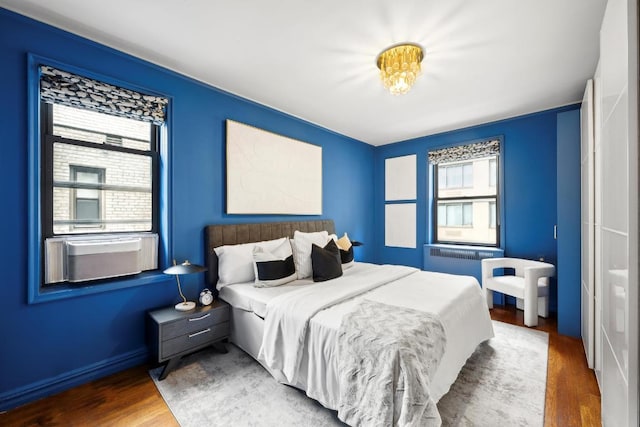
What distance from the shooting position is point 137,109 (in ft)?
7.77

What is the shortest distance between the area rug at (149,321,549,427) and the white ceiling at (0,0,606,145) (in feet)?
8.83

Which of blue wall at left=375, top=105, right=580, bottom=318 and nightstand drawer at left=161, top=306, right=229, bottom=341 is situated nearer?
nightstand drawer at left=161, top=306, right=229, bottom=341

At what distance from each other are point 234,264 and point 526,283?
11.0 ft

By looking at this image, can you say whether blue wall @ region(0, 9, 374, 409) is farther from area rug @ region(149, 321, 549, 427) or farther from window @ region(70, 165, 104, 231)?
area rug @ region(149, 321, 549, 427)

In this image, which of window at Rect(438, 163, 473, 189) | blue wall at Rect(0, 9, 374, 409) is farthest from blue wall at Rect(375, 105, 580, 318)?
blue wall at Rect(0, 9, 374, 409)

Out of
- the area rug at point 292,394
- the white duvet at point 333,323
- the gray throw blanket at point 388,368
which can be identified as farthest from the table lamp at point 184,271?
the gray throw blanket at point 388,368

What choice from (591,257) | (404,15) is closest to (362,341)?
(404,15)

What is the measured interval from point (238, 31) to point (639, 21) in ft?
7.16

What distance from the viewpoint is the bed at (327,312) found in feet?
5.74

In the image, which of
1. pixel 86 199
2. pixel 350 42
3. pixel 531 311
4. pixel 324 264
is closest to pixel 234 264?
pixel 324 264

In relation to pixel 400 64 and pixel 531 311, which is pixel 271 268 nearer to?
pixel 400 64

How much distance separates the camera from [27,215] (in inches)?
74.4

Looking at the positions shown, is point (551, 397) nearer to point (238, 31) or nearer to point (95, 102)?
point (238, 31)

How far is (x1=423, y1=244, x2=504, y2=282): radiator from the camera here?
13.3 feet
